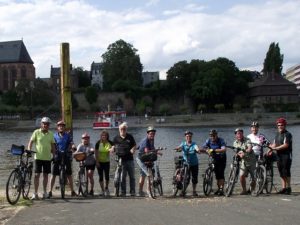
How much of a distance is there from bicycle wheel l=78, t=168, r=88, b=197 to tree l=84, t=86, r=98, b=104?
114m

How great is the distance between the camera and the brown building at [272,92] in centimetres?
12206

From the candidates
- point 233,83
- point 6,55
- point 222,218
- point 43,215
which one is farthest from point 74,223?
point 6,55

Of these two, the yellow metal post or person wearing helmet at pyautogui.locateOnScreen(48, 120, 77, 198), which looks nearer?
person wearing helmet at pyautogui.locateOnScreen(48, 120, 77, 198)

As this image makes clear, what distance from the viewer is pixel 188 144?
12.6 m

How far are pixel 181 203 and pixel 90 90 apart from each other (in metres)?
117

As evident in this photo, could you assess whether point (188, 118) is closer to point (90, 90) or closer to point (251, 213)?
point (90, 90)

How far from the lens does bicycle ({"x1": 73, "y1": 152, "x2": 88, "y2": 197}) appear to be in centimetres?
1246

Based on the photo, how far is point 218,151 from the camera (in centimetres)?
1255

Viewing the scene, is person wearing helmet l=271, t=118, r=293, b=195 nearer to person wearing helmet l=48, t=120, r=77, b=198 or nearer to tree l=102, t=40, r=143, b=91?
person wearing helmet l=48, t=120, r=77, b=198

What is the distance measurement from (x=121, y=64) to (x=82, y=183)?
380 ft

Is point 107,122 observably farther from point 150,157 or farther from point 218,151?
point 150,157

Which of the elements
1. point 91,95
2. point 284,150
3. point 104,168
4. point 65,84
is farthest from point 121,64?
point 284,150

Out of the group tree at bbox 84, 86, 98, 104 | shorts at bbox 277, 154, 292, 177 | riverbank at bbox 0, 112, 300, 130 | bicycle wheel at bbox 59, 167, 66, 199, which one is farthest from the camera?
tree at bbox 84, 86, 98, 104

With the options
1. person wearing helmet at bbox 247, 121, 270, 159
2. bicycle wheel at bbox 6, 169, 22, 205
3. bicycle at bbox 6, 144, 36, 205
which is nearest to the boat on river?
person wearing helmet at bbox 247, 121, 270, 159
